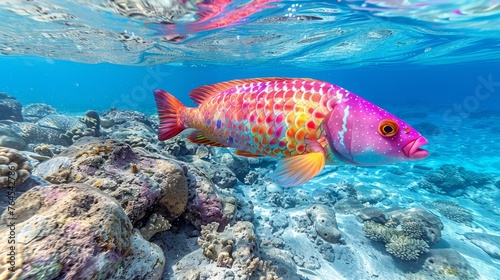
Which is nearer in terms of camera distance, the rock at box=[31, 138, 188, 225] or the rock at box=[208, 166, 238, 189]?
the rock at box=[31, 138, 188, 225]

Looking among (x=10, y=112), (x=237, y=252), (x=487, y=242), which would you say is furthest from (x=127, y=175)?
(x=10, y=112)

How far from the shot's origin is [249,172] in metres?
10.8

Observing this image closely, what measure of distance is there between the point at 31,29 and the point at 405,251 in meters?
21.6

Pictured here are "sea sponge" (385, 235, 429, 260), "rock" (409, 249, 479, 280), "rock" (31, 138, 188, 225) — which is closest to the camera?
"rock" (31, 138, 188, 225)

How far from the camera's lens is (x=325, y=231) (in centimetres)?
686

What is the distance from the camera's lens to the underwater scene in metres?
2.29

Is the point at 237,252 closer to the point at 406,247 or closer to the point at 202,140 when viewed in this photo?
the point at 202,140

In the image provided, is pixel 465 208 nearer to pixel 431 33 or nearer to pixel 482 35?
pixel 431 33

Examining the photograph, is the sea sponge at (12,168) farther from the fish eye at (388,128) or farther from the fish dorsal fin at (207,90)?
the fish eye at (388,128)

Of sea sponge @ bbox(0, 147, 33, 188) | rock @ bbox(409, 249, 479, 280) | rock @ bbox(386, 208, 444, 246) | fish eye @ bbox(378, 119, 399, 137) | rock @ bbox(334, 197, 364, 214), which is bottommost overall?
rock @ bbox(334, 197, 364, 214)

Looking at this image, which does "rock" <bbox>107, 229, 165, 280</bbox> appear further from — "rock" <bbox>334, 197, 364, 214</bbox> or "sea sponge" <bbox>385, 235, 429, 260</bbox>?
"rock" <bbox>334, 197, 364, 214</bbox>

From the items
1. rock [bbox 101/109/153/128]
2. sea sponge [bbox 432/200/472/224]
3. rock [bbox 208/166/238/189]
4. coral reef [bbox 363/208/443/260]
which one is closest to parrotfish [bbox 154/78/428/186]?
rock [bbox 208/166/238/189]

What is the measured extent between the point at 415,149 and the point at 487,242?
8.75 meters

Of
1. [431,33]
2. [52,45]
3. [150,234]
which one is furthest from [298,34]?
[52,45]
